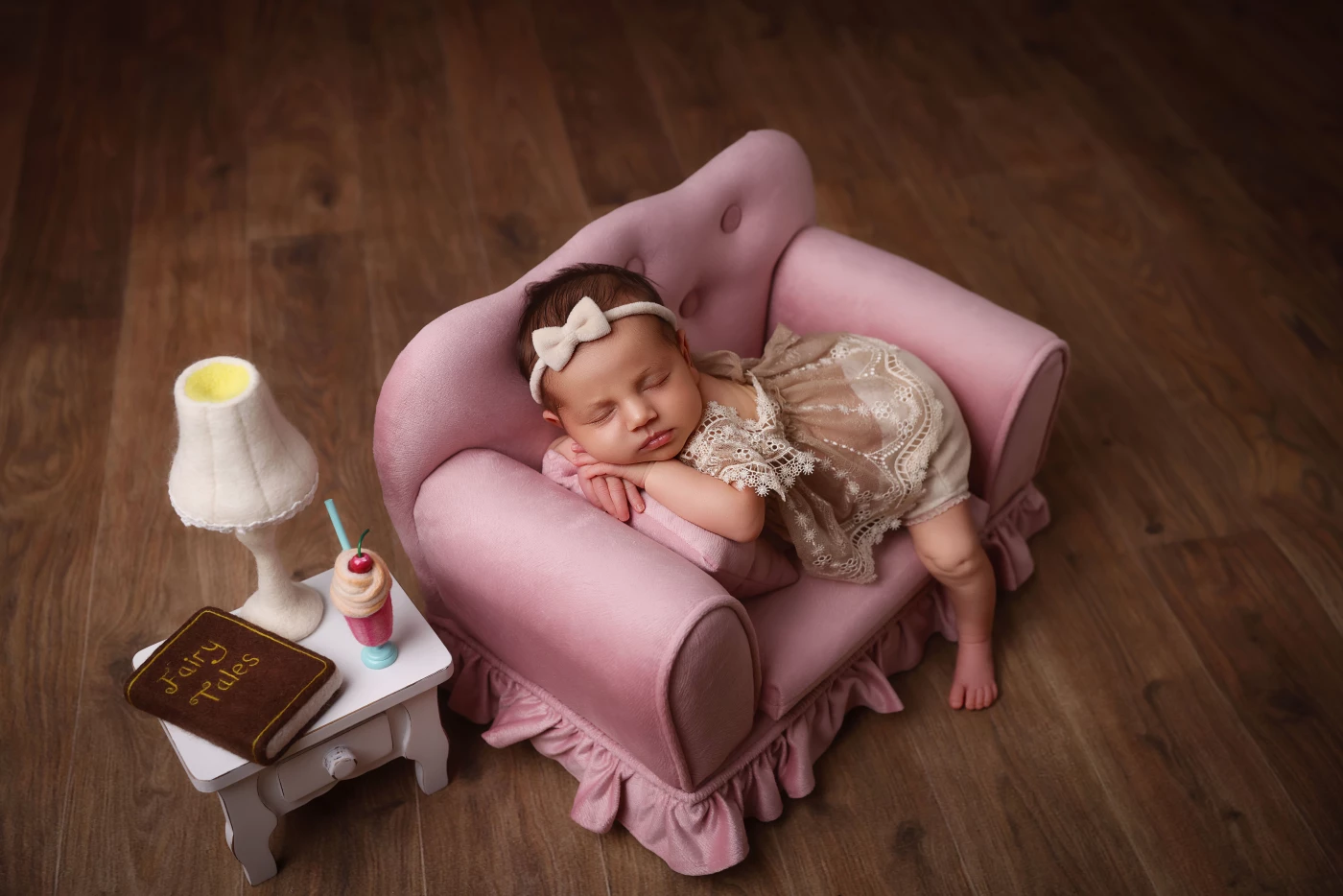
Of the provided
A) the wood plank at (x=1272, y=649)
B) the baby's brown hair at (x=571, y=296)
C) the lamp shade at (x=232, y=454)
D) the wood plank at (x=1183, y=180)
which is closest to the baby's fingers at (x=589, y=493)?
the baby's brown hair at (x=571, y=296)

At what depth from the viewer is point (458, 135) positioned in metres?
3.05

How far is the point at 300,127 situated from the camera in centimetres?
305

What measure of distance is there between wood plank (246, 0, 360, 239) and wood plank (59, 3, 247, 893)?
0.06 metres

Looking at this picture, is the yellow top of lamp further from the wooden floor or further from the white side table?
the wooden floor

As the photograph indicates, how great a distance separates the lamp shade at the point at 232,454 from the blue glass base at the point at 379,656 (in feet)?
0.83

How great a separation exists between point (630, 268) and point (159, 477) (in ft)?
3.56

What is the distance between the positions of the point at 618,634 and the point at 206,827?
2.48 ft

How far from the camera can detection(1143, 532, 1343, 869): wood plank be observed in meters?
1.81

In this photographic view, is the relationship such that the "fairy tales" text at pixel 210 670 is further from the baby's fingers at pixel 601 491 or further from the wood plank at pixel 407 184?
the wood plank at pixel 407 184

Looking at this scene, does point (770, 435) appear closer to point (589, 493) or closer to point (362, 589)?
point (589, 493)

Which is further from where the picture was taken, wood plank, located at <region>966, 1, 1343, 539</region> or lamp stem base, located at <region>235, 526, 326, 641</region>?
wood plank, located at <region>966, 1, 1343, 539</region>

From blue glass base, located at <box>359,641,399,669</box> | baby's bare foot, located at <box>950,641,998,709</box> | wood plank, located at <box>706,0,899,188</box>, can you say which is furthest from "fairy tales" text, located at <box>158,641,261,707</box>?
wood plank, located at <box>706,0,899,188</box>

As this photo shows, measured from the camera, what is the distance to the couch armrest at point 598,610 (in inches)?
55.6

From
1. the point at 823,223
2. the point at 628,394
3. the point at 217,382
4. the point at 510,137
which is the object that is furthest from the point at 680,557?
the point at 510,137
